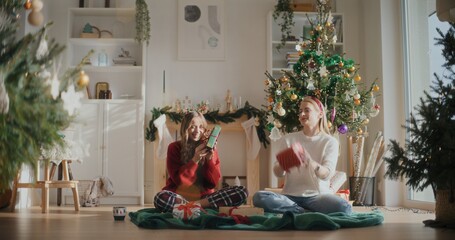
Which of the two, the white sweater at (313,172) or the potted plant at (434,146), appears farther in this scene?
the white sweater at (313,172)

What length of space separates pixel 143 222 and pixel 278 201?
0.88 m

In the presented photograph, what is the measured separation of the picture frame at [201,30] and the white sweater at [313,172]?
3148 millimetres

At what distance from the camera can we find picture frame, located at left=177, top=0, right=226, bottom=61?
6.45 meters

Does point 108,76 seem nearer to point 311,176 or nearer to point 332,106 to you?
point 332,106

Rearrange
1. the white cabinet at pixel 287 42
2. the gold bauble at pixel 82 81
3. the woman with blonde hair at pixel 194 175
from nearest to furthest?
the gold bauble at pixel 82 81 → the woman with blonde hair at pixel 194 175 → the white cabinet at pixel 287 42

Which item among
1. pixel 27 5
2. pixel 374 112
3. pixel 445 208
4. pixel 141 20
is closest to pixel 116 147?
pixel 141 20

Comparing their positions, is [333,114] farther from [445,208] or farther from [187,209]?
[187,209]

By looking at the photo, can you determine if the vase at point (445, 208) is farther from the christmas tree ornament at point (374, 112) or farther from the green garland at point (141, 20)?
the green garland at point (141, 20)

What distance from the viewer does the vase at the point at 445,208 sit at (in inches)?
117

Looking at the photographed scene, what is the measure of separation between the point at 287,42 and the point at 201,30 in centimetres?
100

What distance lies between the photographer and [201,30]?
6.45m

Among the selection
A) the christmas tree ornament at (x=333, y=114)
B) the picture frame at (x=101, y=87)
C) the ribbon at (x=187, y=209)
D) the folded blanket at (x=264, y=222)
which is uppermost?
the picture frame at (x=101, y=87)

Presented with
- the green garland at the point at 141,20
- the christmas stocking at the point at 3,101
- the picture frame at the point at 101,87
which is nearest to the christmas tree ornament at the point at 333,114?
the green garland at the point at 141,20

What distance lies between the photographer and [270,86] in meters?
4.80
